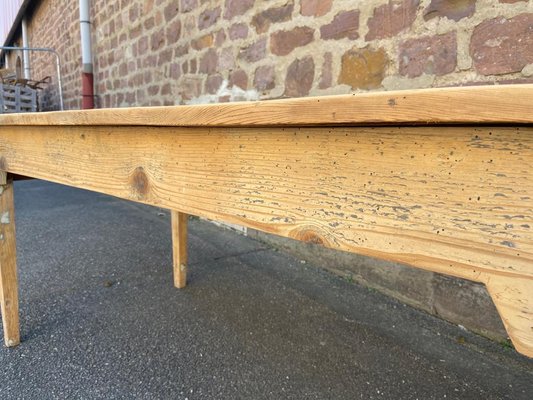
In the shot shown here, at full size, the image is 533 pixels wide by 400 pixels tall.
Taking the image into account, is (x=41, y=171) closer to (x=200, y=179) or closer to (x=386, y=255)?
(x=200, y=179)

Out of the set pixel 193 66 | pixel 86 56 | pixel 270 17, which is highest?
pixel 86 56

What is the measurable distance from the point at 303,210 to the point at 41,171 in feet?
2.98

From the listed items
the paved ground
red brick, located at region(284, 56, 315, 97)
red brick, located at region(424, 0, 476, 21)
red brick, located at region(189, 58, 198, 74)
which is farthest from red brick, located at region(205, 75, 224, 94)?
red brick, located at region(424, 0, 476, 21)

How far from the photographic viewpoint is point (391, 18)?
1.49m

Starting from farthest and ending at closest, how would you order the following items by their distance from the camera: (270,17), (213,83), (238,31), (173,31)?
1. (173,31)
2. (213,83)
3. (238,31)
4. (270,17)

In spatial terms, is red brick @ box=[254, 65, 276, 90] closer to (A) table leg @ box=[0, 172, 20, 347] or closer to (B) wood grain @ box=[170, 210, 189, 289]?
(B) wood grain @ box=[170, 210, 189, 289]

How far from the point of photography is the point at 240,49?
234cm

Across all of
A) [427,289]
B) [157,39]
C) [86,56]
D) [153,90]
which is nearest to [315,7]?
[427,289]

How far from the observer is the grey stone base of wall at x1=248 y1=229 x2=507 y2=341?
4.59 feet

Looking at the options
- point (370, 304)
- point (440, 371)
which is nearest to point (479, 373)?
point (440, 371)

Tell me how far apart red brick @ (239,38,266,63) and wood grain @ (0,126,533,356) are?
65.7 inches

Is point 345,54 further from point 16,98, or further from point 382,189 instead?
point 16,98

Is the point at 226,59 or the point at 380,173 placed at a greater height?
the point at 226,59

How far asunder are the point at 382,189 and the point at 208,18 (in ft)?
8.47
